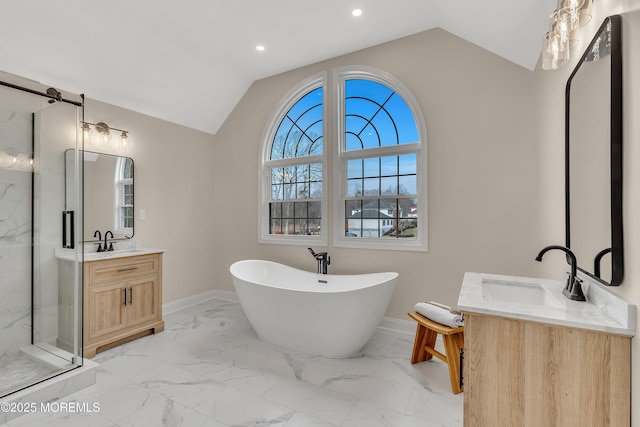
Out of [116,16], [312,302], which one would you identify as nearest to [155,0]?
[116,16]

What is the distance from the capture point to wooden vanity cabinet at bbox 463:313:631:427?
1015 millimetres

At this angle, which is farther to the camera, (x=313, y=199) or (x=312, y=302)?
(x=313, y=199)

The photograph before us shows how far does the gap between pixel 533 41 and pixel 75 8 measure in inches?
137

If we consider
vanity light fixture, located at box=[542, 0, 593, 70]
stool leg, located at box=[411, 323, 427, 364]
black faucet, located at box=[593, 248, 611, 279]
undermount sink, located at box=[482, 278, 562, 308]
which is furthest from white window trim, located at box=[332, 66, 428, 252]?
black faucet, located at box=[593, 248, 611, 279]

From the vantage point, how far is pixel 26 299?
225cm

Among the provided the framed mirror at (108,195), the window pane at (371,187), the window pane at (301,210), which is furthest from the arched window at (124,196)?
the window pane at (371,187)

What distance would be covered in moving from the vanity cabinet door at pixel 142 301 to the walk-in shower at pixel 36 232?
0.54 m

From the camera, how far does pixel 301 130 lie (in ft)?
12.1

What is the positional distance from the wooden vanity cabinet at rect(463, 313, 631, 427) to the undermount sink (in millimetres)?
444

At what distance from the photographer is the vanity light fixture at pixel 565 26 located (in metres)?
1.30

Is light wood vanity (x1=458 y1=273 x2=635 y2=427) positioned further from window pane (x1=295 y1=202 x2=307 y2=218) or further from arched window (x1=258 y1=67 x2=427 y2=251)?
window pane (x1=295 y1=202 x2=307 y2=218)

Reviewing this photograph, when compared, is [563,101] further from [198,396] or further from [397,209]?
[198,396]

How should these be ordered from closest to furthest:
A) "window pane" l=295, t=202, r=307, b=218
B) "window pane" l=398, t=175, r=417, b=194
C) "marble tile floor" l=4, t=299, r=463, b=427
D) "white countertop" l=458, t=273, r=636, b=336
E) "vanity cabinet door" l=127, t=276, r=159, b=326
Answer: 1. "white countertop" l=458, t=273, r=636, b=336
2. "marble tile floor" l=4, t=299, r=463, b=427
3. "vanity cabinet door" l=127, t=276, r=159, b=326
4. "window pane" l=398, t=175, r=417, b=194
5. "window pane" l=295, t=202, r=307, b=218

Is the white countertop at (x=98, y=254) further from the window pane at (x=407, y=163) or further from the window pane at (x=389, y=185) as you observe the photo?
the window pane at (x=407, y=163)
